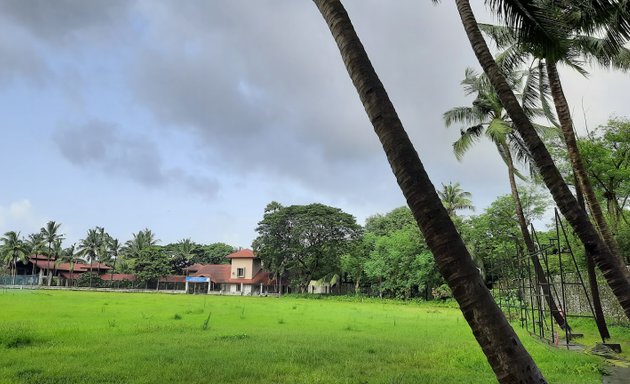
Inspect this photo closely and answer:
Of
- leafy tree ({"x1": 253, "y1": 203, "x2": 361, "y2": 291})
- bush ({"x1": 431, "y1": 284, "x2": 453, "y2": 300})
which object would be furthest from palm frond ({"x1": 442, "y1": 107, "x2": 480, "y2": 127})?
Result: leafy tree ({"x1": 253, "y1": 203, "x2": 361, "y2": 291})

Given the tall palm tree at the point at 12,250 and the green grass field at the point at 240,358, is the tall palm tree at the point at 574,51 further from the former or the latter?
the tall palm tree at the point at 12,250

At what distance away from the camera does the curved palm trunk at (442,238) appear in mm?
2783

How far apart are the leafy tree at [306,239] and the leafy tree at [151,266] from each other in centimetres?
1559

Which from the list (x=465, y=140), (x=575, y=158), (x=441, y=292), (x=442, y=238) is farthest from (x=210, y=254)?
(x=442, y=238)

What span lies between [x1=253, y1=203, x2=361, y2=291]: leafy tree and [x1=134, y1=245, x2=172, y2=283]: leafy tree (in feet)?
51.2

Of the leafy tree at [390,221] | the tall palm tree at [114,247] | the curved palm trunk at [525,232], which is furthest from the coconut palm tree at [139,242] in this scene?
the curved palm trunk at [525,232]

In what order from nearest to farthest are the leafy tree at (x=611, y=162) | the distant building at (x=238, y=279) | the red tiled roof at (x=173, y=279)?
1. the leafy tree at (x=611, y=162)
2. the distant building at (x=238, y=279)
3. the red tiled roof at (x=173, y=279)

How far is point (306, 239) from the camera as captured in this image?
181 ft

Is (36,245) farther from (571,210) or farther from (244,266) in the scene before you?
(571,210)

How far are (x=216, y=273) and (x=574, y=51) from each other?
6037cm

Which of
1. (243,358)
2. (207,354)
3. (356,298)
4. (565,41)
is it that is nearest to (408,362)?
(243,358)

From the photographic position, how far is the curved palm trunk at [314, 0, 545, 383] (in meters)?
2.78

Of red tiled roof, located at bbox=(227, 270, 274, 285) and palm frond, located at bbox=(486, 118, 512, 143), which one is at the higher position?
palm frond, located at bbox=(486, 118, 512, 143)

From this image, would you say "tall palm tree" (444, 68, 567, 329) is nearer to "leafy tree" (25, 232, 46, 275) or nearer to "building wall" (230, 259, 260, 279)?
"building wall" (230, 259, 260, 279)
